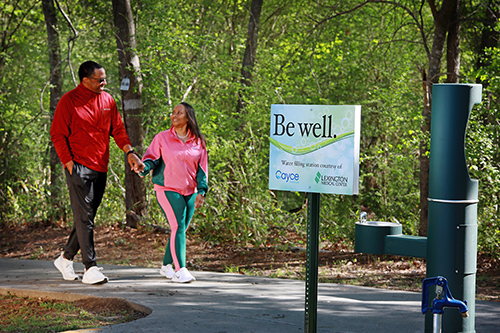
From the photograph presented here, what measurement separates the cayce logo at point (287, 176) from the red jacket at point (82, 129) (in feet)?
9.45

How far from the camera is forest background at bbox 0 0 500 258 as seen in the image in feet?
27.1

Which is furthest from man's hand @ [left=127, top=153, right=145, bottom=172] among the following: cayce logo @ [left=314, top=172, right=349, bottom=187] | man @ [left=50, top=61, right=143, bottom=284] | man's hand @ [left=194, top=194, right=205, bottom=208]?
cayce logo @ [left=314, top=172, right=349, bottom=187]

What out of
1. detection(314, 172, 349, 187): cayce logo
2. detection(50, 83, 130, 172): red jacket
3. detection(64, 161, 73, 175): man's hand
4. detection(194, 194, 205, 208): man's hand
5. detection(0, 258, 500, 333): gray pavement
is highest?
detection(50, 83, 130, 172): red jacket

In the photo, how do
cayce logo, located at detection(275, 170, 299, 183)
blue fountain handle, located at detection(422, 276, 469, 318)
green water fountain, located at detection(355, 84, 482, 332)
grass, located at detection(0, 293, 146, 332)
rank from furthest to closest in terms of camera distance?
grass, located at detection(0, 293, 146, 332) < cayce logo, located at detection(275, 170, 299, 183) < green water fountain, located at detection(355, 84, 482, 332) < blue fountain handle, located at detection(422, 276, 469, 318)

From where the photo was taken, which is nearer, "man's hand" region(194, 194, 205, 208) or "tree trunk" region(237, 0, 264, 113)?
"man's hand" region(194, 194, 205, 208)

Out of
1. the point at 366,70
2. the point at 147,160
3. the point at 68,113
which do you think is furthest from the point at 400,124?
the point at 68,113

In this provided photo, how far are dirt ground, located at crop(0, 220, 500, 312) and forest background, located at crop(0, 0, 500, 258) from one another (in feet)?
0.95

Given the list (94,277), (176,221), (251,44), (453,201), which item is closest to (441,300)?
(453,201)

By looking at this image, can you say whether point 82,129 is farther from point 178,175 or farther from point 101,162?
point 178,175

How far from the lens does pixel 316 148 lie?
3.80 m

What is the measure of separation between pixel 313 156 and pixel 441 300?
4.28ft

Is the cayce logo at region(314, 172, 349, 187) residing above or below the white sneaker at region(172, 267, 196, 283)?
above

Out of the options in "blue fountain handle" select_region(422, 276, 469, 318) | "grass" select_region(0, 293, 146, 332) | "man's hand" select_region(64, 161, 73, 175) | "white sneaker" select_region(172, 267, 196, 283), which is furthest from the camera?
"white sneaker" select_region(172, 267, 196, 283)

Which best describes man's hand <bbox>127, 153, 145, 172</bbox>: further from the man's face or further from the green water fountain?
the green water fountain
